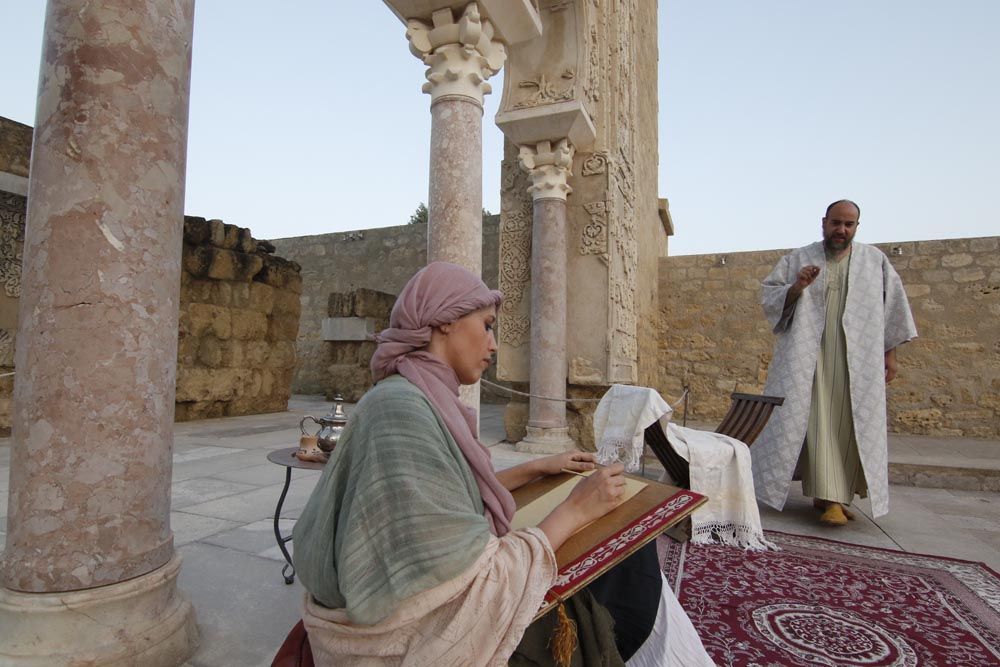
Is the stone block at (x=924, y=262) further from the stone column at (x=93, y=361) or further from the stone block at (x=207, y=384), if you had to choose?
the stone block at (x=207, y=384)

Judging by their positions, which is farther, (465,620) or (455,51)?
(455,51)

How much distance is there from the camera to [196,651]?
5.31ft

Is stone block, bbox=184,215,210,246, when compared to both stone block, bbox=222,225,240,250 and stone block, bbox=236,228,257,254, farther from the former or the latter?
stone block, bbox=236,228,257,254

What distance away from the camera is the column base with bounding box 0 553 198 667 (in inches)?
52.9

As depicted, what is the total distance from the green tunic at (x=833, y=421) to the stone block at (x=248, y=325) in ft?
23.8

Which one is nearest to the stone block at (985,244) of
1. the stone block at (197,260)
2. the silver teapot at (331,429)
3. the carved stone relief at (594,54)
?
the carved stone relief at (594,54)

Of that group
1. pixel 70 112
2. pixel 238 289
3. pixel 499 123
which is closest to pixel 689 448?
pixel 70 112

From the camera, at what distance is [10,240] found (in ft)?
18.1

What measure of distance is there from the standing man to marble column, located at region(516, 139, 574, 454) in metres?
2.18

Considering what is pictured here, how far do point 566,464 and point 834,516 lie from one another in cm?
257

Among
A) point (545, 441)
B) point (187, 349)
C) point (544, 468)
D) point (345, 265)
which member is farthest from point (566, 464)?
point (345, 265)

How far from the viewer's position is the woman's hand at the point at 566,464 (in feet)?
5.20

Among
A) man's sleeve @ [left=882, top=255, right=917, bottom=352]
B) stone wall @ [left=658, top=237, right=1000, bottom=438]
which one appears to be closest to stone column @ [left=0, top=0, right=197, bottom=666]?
man's sleeve @ [left=882, top=255, right=917, bottom=352]

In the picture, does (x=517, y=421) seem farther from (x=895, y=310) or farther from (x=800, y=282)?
(x=895, y=310)
